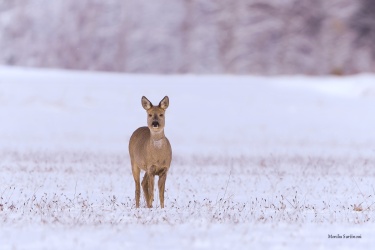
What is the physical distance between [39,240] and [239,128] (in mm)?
27282

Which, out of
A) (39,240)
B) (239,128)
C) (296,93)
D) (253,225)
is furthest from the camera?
(296,93)

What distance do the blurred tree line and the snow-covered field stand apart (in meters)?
1.89

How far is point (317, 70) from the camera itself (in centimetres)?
4766

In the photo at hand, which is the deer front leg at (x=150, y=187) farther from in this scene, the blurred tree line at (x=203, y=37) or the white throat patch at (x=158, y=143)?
the blurred tree line at (x=203, y=37)

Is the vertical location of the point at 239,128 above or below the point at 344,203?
above

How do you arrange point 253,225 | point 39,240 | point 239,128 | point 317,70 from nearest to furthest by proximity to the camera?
1. point 39,240
2. point 253,225
3. point 239,128
4. point 317,70

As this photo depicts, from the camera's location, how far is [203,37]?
4822 cm

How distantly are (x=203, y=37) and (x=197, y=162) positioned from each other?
2844cm

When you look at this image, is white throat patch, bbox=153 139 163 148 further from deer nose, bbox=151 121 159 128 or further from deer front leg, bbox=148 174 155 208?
deer front leg, bbox=148 174 155 208

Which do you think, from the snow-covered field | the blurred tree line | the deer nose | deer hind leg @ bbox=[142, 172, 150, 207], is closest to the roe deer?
the deer nose

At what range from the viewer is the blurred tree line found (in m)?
47.9

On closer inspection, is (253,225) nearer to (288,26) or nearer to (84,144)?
(84,144)

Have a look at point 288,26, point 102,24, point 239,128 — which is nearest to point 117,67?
point 102,24

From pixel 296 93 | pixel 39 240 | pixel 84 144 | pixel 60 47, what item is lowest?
pixel 39 240
